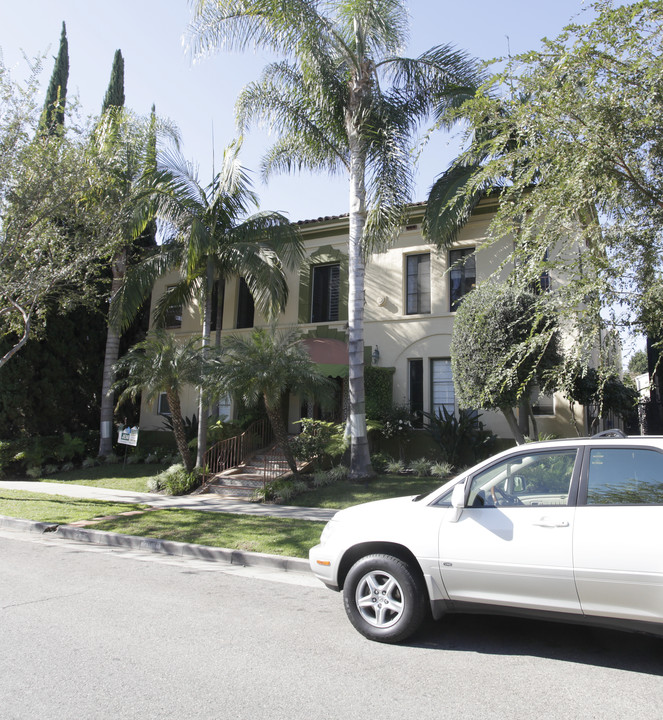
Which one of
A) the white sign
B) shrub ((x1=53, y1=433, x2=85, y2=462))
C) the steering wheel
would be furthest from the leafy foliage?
shrub ((x1=53, y1=433, x2=85, y2=462))

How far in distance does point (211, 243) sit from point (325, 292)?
461 centimetres

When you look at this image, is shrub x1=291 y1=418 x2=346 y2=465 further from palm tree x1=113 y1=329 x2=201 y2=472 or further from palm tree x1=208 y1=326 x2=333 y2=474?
palm tree x1=113 y1=329 x2=201 y2=472

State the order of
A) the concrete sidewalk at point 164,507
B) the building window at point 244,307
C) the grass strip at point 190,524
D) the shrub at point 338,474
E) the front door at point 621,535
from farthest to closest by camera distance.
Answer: the building window at point 244,307 < the shrub at point 338,474 < the grass strip at point 190,524 < the concrete sidewalk at point 164,507 < the front door at point 621,535

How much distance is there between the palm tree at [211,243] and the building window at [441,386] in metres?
4.72

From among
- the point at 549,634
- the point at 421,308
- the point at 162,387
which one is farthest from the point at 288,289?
the point at 549,634

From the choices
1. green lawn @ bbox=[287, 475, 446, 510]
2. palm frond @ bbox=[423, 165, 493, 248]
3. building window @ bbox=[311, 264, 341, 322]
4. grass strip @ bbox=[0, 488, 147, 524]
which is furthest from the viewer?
building window @ bbox=[311, 264, 341, 322]

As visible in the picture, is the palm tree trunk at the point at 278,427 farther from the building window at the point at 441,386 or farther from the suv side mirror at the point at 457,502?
the suv side mirror at the point at 457,502

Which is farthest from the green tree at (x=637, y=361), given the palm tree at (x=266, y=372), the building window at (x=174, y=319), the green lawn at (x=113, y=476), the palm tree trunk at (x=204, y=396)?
the building window at (x=174, y=319)

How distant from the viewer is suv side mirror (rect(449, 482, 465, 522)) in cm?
445

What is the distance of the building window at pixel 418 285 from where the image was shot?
16.7m

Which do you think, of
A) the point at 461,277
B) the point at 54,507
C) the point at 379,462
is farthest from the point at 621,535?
the point at 461,277

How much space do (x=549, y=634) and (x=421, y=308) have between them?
12498 millimetres

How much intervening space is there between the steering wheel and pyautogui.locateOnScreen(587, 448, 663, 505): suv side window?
56 cm

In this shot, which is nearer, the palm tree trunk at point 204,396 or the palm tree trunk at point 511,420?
the palm tree trunk at point 511,420
